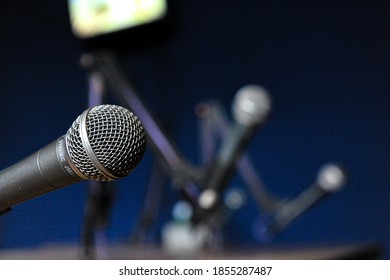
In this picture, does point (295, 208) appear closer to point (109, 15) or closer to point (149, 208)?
point (149, 208)

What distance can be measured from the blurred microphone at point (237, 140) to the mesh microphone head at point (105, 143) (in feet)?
1.93

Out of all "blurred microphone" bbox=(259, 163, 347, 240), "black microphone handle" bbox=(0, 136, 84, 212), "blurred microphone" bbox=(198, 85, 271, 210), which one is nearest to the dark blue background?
"blurred microphone" bbox=(259, 163, 347, 240)

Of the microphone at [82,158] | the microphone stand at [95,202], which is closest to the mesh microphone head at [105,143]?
the microphone at [82,158]

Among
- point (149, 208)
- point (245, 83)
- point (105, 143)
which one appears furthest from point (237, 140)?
point (245, 83)

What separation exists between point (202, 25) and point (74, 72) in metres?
0.60

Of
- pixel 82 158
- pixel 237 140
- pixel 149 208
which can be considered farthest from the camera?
pixel 149 208

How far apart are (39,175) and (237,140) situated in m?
0.65

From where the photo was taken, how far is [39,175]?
0.43 metres

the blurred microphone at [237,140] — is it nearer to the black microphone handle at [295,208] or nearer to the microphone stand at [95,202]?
the microphone stand at [95,202]

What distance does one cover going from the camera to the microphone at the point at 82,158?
421 millimetres

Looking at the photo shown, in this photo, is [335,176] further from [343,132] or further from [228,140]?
[228,140]
